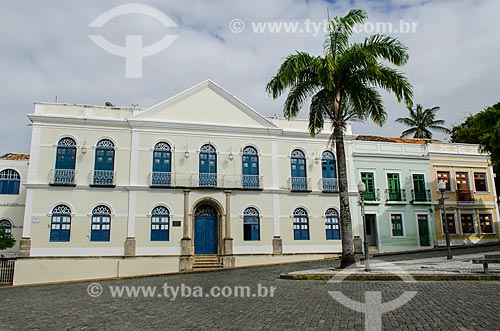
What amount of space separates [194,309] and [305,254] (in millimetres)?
14072

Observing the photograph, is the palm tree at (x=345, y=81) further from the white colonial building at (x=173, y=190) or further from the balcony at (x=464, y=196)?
the balcony at (x=464, y=196)

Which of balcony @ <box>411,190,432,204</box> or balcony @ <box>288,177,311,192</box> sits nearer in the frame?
balcony @ <box>288,177,311,192</box>

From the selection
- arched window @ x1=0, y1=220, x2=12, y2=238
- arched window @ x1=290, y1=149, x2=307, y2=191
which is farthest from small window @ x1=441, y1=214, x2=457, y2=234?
arched window @ x1=0, y1=220, x2=12, y2=238

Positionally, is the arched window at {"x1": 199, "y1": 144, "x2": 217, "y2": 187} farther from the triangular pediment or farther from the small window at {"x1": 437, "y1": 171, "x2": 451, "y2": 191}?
the small window at {"x1": 437, "y1": 171, "x2": 451, "y2": 191}

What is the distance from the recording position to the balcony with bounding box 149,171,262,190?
2117cm

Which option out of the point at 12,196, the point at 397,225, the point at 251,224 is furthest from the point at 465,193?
the point at 12,196

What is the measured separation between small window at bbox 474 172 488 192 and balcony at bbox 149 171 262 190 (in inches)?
560

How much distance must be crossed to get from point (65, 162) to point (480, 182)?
24259 mm

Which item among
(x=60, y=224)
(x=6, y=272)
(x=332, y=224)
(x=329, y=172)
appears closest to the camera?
(x=6, y=272)

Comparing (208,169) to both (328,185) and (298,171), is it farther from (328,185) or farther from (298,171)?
(328,185)

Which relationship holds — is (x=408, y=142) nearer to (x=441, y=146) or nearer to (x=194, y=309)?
(x=441, y=146)

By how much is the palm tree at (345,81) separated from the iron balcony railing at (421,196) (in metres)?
10.9

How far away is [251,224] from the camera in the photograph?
21.9 m

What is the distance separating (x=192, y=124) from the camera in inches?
870
